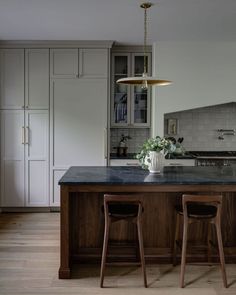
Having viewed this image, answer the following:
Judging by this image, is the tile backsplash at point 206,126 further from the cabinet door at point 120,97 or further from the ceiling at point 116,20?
the ceiling at point 116,20

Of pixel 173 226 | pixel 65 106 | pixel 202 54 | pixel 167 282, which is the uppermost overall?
pixel 202 54

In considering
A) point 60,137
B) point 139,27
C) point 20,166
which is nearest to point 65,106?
point 60,137

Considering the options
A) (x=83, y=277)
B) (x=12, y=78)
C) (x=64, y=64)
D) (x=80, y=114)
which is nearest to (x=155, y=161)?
(x=83, y=277)

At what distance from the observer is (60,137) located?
5.39m

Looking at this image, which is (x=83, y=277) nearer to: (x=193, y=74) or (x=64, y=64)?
(x=64, y=64)

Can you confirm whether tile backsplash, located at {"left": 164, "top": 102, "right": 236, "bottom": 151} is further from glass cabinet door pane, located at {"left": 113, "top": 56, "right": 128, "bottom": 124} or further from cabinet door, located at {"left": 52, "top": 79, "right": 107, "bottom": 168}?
cabinet door, located at {"left": 52, "top": 79, "right": 107, "bottom": 168}

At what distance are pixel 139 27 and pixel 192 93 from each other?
1.35m

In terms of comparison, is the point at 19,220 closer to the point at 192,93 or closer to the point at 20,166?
the point at 20,166

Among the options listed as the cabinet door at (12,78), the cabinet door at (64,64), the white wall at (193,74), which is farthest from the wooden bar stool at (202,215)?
the cabinet door at (12,78)

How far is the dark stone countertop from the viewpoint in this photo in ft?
10.1

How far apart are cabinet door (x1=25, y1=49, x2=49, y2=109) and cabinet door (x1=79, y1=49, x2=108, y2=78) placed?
538 mm

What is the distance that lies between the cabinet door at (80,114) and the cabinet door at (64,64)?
3.6 inches

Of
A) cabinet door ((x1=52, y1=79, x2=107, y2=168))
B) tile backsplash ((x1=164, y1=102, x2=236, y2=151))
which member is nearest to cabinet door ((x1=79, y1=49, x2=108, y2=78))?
cabinet door ((x1=52, y1=79, x2=107, y2=168))

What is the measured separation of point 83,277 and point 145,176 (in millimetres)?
1065
